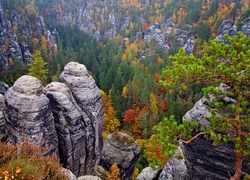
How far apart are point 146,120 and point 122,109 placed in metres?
9.47

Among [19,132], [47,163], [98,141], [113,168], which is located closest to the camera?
[47,163]

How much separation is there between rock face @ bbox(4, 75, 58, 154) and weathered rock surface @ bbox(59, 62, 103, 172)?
4385 mm

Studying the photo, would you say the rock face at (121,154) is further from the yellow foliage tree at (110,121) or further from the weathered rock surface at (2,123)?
the yellow foliage tree at (110,121)

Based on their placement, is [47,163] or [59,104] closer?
[47,163]

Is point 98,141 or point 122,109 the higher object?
point 98,141

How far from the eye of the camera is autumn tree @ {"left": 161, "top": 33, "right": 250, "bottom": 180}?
10445mm

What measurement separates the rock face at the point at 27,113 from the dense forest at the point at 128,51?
367 inches

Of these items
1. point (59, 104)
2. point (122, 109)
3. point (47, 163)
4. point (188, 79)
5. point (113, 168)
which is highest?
point (188, 79)

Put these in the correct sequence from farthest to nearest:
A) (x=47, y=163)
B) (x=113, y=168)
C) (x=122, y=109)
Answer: (x=122, y=109) < (x=113, y=168) < (x=47, y=163)

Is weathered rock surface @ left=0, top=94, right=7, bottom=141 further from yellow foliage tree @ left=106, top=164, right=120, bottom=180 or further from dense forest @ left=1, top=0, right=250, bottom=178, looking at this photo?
dense forest @ left=1, top=0, right=250, bottom=178

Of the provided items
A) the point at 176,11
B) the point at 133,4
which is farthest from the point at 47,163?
the point at 133,4

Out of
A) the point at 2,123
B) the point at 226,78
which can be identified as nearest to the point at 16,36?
the point at 2,123

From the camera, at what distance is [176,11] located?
146m

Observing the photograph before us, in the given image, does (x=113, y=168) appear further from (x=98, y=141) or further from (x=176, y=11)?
(x=176, y=11)
